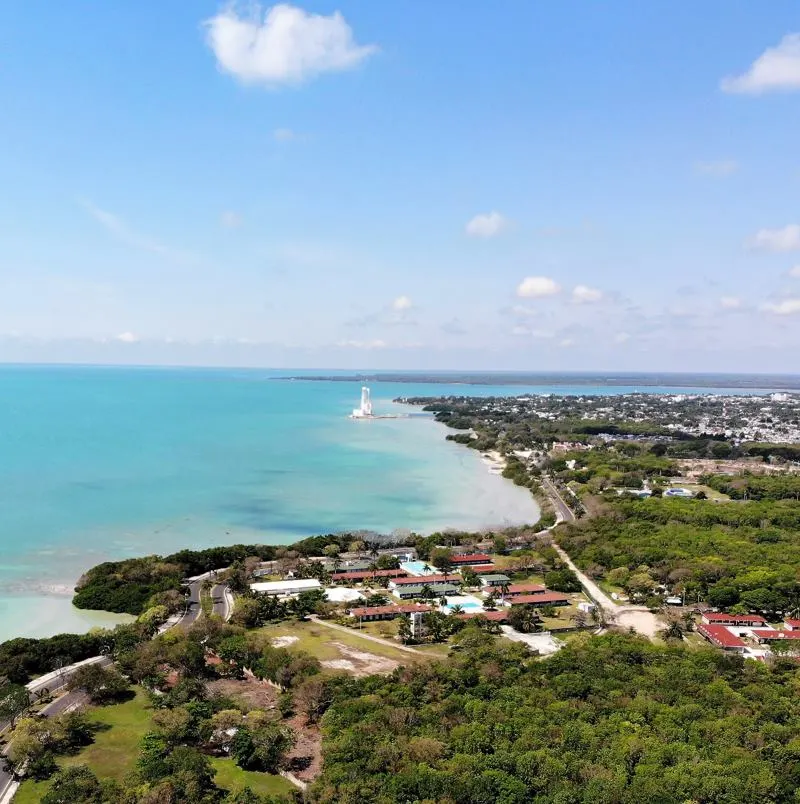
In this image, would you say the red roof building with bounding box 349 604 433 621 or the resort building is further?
the resort building

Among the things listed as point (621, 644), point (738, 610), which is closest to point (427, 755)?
point (621, 644)

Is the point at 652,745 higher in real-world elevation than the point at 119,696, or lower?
higher

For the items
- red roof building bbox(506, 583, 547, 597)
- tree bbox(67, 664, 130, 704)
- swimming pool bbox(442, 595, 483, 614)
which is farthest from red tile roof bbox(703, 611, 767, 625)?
tree bbox(67, 664, 130, 704)

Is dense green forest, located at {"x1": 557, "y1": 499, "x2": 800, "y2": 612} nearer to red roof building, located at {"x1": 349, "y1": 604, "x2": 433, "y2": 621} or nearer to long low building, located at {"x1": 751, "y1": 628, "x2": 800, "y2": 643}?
long low building, located at {"x1": 751, "y1": 628, "x2": 800, "y2": 643}

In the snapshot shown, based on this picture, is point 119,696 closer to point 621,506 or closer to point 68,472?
point 621,506

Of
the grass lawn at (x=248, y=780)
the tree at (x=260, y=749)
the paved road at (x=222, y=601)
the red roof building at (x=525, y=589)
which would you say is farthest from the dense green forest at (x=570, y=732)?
the paved road at (x=222, y=601)

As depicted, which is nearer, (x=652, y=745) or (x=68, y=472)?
(x=652, y=745)
